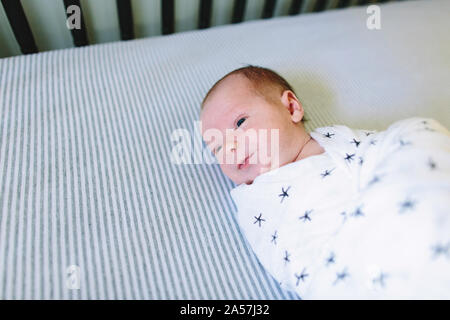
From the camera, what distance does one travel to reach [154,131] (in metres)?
1.00

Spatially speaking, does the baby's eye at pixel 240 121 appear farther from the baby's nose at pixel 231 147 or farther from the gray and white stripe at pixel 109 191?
the gray and white stripe at pixel 109 191

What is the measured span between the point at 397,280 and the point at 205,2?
1083 mm

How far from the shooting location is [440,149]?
63 centimetres

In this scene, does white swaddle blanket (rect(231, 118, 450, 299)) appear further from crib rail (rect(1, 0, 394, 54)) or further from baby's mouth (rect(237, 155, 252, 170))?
crib rail (rect(1, 0, 394, 54))

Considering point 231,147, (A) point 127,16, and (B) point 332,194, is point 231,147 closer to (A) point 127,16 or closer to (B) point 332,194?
(B) point 332,194

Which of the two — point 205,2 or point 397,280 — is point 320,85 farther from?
point 397,280

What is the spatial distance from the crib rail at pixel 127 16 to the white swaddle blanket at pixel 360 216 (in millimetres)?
746

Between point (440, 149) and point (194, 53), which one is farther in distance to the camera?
point (194, 53)

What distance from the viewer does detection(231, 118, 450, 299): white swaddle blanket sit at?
575mm

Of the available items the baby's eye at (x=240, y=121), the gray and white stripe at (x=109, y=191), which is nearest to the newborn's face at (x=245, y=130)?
the baby's eye at (x=240, y=121)

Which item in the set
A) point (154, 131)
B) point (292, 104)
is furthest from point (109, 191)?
point (292, 104)

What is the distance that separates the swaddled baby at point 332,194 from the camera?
0.58 meters

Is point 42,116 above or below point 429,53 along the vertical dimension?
below
